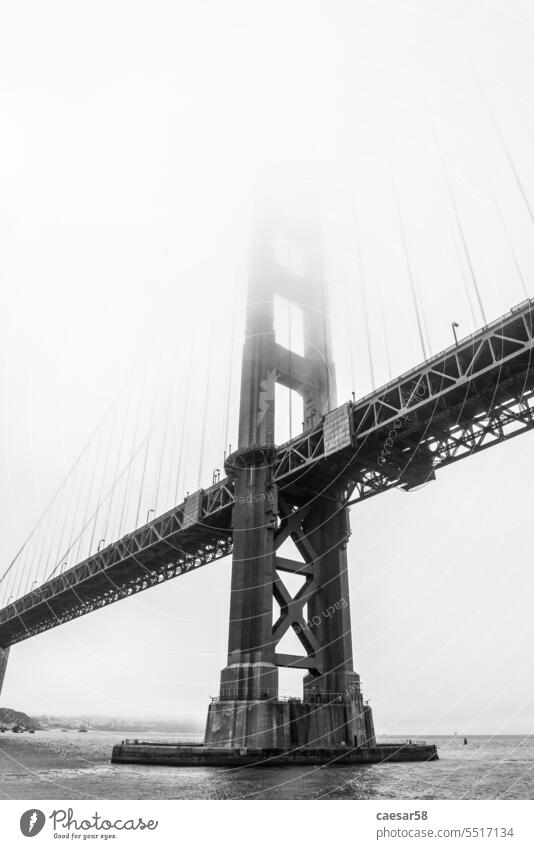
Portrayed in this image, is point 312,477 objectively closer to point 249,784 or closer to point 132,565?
point 249,784

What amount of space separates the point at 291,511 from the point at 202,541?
39.5 ft

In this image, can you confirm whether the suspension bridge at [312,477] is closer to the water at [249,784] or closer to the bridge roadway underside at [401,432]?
the bridge roadway underside at [401,432]

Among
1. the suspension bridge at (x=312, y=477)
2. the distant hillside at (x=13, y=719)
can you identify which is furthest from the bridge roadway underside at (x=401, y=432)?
the distant hillside at (x=13, y=719)

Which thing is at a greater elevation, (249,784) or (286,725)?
(286,725)

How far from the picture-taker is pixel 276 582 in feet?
106

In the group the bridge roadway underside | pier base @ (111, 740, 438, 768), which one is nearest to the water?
pier base @ (111, 740, 438, 768)

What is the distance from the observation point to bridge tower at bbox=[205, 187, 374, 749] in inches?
1094

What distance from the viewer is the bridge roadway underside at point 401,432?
23.8 metres

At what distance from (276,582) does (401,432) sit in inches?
456

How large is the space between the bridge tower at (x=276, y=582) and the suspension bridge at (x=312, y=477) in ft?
0.25

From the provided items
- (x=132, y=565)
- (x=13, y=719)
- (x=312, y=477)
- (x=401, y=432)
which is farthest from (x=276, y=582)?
(x=13, y=719)

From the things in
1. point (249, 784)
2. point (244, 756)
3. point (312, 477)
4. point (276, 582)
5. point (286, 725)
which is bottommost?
point (249, 784)
